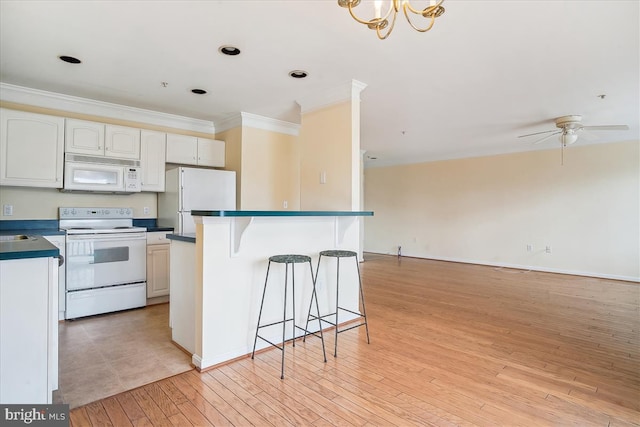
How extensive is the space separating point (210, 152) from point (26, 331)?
349cm

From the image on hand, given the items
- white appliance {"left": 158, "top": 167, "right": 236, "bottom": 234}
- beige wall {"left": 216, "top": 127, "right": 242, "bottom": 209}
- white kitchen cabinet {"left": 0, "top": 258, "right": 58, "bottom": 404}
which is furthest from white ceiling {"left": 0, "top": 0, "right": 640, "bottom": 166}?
white kitchen cabinet {"left": 0, "top": 258, "right": 58, "bottom": 404}

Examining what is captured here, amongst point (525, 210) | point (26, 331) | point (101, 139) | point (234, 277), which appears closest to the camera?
point (26, 331)

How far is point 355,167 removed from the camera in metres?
3.37

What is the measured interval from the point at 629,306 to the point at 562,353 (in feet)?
7.60

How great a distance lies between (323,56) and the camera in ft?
9.12

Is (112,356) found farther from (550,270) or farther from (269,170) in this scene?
(550,270)

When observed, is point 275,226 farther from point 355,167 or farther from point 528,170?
point 528,170

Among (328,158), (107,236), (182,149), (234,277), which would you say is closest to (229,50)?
(328,158)

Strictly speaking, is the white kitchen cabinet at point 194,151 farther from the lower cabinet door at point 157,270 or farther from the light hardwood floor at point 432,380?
the light hardwood floor at point 432,380

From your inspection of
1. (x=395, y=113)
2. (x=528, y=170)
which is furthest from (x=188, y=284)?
(x=528, y=170)

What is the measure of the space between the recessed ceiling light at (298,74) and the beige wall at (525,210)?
212 inches

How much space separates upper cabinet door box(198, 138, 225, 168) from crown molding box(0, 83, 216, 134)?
339mm

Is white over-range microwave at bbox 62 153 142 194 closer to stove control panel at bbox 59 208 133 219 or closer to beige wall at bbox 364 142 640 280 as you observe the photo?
stove control panel at bbox 59 208 133 219

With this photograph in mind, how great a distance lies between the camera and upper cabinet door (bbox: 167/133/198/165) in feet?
14.0
